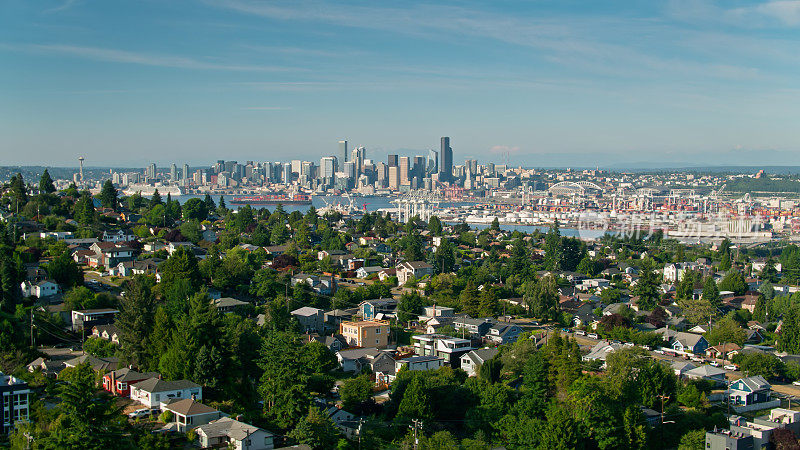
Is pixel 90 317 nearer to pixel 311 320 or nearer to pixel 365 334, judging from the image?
pixel 311 320

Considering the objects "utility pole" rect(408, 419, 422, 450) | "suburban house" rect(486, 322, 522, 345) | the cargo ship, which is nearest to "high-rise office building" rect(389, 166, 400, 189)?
the cargo ship

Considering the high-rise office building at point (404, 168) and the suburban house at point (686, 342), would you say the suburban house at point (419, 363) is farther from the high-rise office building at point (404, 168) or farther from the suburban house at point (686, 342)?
the high-rise office building at point (404, 168)

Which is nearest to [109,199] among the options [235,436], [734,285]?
[235,436]

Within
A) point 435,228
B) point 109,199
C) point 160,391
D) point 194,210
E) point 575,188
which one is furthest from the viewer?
point 575,188

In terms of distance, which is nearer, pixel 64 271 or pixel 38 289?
pixel 38 289

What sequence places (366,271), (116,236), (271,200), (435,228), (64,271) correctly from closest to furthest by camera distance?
(64,271) < (116,236) < (366,271) < (435,228) < (271,200)

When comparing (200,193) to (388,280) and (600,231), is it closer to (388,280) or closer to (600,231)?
(600,231)

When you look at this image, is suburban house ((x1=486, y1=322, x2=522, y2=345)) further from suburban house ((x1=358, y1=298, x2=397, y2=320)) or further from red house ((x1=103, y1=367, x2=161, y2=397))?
red house ((x1=103, y1=367, x2=161, y2=397))

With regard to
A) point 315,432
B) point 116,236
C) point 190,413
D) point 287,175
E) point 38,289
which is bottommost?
point 315,432
